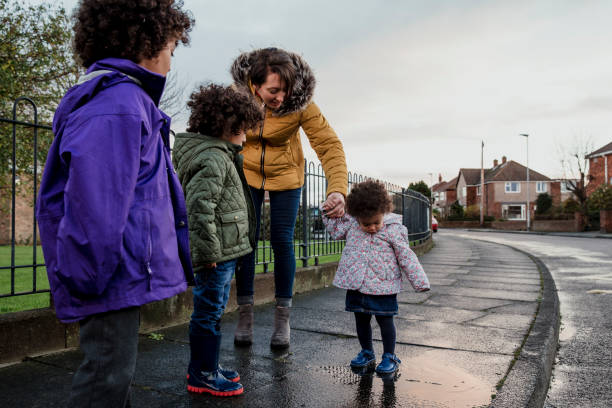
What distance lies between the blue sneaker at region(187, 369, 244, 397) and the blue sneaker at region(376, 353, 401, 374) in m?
0.86

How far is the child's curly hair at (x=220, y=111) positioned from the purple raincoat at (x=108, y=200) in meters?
0.87

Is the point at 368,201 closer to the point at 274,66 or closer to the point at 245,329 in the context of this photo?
the point at 274,66

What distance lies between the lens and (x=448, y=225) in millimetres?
52938

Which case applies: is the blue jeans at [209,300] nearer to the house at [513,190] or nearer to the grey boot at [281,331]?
the grey boot at [281,331]

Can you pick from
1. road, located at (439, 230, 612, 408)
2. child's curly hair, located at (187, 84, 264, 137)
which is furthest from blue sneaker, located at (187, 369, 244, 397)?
road, located at (439, 230, 612, 408)

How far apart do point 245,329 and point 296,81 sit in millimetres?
1723

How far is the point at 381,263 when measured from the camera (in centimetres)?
289

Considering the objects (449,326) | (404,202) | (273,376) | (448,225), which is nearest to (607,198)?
(448,225)

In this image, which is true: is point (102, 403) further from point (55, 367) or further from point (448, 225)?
point (448, 225)

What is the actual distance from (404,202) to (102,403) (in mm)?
11753

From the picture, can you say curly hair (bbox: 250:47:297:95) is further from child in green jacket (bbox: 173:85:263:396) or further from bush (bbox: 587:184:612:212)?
bush (bbox: 587:184:612:212)

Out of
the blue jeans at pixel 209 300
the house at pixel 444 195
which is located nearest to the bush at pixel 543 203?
the house at pixel 444 195

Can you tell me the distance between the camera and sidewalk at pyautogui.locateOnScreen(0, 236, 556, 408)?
236cm

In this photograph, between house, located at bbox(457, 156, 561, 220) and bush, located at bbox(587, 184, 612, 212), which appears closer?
bush, located at bbox(587, 184, 612, 212)
